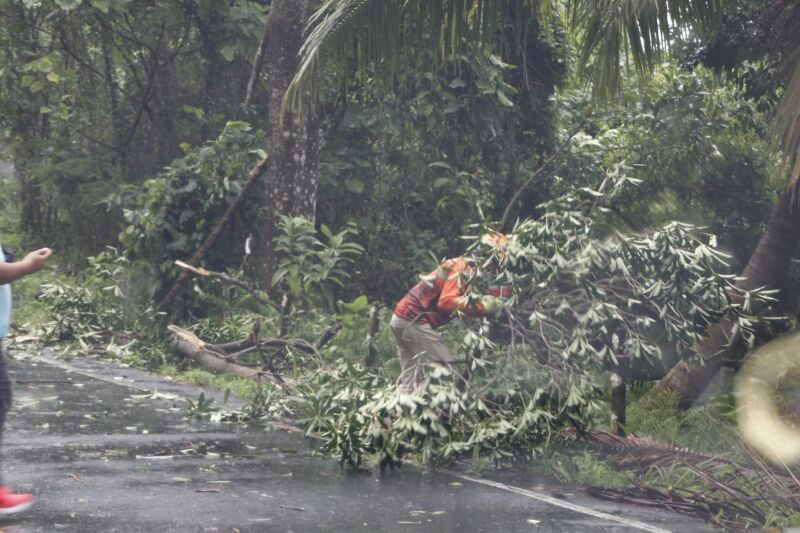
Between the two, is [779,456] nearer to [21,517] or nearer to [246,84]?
[21,517]

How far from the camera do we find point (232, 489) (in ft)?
23.7

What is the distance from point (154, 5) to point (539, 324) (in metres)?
11.2

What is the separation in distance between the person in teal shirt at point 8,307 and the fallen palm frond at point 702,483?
3.49 m

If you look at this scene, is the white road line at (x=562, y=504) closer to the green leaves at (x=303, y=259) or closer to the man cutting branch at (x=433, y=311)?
the man cutting branch at (x=433, y=311)

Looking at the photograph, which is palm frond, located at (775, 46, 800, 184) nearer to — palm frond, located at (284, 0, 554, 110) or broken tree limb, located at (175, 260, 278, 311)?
palm frond, located at (284, 0, 554, 110)

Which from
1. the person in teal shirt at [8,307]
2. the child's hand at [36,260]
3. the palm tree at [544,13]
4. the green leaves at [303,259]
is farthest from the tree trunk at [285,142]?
the child's hand at [36,260]

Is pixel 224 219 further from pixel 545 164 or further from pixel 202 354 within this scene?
pixel 545 164

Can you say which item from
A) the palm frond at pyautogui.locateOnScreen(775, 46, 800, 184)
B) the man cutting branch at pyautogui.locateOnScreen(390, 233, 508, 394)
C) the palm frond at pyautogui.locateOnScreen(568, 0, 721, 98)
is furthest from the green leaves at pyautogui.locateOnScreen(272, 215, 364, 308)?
the palm frond at pyautogui.locateOnScreen(775, 46, 800, 184)

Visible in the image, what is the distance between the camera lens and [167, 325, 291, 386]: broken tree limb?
12097 mm

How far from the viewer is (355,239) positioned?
16.7 meters

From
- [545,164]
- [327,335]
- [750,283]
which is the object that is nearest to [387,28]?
[327,335]

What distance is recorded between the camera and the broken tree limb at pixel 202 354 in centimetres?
1210

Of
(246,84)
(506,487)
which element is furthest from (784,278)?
(246,84)

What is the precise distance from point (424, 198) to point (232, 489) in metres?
9.82
